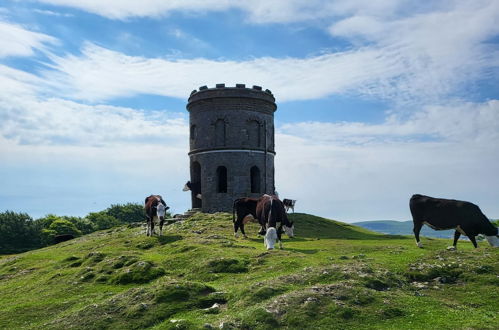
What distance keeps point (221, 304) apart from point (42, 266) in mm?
17207

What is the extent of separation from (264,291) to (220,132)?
112ft

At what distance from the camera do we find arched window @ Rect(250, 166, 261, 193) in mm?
49625

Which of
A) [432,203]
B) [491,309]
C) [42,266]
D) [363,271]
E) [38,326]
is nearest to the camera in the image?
[491,309]

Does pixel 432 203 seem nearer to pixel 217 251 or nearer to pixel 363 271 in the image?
pixel 363 271

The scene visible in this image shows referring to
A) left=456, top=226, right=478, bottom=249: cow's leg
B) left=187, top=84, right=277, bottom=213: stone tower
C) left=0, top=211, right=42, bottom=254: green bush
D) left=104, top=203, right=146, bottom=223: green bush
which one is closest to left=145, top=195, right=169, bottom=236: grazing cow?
left=187, top=84, right=277, bottom=213: stone tower

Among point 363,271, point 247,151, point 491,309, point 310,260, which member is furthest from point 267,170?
point 491,309

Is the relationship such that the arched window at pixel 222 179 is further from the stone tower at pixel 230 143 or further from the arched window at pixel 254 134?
the arched window at pixel 254 134

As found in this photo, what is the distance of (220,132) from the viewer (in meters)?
49.1

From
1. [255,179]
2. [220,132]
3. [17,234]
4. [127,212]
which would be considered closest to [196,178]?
[220,132]

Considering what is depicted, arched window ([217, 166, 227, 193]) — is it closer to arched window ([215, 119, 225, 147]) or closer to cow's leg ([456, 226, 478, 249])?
arched window ([215, 119, 225, 147])

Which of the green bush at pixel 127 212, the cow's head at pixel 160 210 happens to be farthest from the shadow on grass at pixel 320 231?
the green bush at pixel 127 212

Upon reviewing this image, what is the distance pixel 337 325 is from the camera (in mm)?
13406

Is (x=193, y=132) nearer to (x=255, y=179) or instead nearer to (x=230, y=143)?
(x=230, y=143)

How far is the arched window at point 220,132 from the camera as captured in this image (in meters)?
48.7
